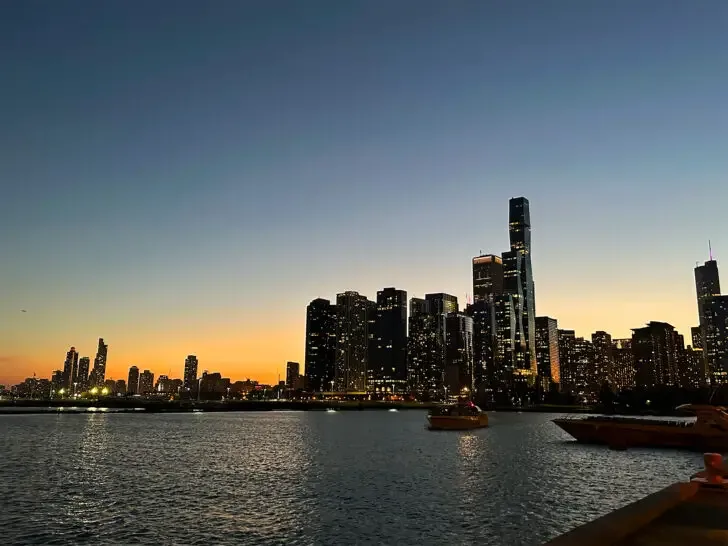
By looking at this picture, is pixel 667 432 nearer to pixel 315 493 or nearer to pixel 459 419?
pixel 315 493

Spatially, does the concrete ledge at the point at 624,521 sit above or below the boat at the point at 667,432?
above

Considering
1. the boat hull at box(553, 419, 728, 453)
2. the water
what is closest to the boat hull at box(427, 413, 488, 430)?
the boat hull at box(553, 419, 728, 453)

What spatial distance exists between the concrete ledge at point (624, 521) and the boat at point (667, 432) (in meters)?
50.0

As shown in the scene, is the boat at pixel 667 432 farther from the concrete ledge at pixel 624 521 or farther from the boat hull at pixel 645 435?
the concrete ledge at pixel 624 521

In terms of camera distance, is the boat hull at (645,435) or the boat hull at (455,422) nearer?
the boat hull at (645,435)

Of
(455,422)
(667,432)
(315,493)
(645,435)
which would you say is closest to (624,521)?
(315,493)

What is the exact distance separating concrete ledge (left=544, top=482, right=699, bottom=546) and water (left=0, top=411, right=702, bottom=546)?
10245 millimetres

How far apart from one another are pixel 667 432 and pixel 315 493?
191 ft

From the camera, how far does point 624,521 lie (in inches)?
605

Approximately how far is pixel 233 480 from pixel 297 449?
1365 inches

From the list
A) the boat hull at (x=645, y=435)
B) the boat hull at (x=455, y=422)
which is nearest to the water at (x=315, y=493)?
the boat hull at (x=645, y=435)

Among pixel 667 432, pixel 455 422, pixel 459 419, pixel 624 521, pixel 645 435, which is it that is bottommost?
pixel 455 422

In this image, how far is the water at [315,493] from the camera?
31.2 m

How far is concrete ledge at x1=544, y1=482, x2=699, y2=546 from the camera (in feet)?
43.2
